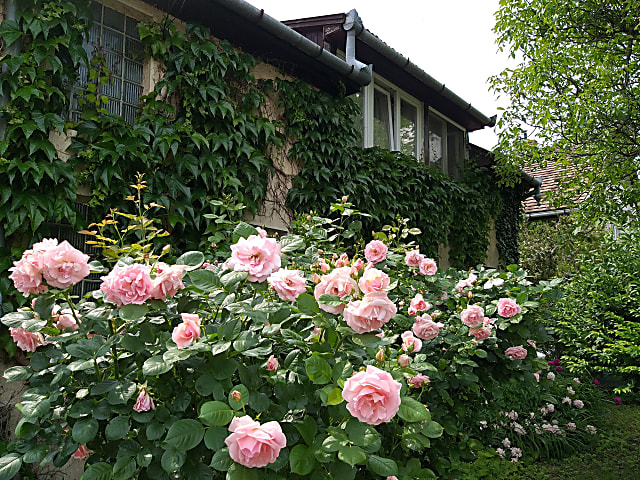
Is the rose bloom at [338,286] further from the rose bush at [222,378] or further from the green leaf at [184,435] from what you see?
the green leaf at [184,435]

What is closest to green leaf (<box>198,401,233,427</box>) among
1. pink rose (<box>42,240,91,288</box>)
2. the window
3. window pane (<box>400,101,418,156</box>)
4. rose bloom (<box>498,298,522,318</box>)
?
pink rose (<box>42,240,91,288</box>)

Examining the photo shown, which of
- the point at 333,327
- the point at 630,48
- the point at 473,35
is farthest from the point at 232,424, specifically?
the point at 473,35

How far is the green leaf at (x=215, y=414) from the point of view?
131 cm

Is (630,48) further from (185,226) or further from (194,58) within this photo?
(185,226)

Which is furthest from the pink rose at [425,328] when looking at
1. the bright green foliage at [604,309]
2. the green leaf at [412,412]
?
the bright green foliage at [604,309]

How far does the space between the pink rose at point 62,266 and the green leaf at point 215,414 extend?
0.68 m

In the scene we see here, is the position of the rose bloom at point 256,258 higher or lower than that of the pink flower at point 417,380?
higher

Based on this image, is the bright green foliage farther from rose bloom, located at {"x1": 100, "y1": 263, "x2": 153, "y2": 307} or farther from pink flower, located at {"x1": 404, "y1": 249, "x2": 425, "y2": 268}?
rose bloom, located at {"x1": 100, "y1": 263, "x2": 153, "y2": 307}

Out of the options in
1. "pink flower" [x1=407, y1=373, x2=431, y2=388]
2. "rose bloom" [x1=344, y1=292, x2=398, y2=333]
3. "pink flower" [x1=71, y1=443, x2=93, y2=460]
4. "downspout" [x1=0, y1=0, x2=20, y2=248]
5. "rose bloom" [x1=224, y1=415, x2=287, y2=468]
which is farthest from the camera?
"downspout" [x1=0, y1=0, x2=20, y2=248]

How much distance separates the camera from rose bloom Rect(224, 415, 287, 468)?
4.08 feet

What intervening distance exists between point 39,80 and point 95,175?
2.47 feet

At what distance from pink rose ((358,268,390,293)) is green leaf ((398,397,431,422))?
1.14ft

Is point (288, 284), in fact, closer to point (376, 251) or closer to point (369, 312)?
point (369, 312)

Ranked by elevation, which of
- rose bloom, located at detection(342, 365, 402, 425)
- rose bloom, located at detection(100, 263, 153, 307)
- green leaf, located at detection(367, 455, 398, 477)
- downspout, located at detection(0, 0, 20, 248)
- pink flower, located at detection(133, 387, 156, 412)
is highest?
downspout, located at detection(0, 0, 20, 248)
